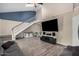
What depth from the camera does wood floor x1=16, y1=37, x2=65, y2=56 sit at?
1064mm

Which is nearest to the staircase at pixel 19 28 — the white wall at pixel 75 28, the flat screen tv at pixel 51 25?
the flat screen tv at pixel 51 25

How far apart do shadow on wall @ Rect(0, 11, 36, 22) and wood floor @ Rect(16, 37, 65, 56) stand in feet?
0.81

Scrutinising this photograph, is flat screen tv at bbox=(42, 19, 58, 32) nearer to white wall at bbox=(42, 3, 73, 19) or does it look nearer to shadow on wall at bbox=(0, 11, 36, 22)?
white wall at bbox=(42, 3, 73, 19)

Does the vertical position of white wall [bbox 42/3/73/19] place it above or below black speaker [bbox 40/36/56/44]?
above

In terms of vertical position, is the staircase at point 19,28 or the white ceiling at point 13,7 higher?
the white ceiling at point 13,7

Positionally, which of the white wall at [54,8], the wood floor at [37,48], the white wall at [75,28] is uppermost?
the white wall at [54,8]

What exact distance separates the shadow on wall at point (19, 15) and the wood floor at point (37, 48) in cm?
25

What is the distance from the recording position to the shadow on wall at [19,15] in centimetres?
104

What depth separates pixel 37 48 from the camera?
1070 mm

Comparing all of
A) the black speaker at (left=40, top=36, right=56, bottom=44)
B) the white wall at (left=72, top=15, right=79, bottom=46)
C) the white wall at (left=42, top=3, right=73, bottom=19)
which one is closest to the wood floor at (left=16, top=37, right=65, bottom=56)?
the black speaker at (left=40, top=36, right=56, bottom=44)

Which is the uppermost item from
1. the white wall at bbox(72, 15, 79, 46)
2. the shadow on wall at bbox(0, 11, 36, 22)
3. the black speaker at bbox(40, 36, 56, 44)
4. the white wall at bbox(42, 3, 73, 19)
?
the white wall at bbox(42, 3, 73, 19)

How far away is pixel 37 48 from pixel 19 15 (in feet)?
1.43

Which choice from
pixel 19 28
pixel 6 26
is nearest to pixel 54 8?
pixel 19 28

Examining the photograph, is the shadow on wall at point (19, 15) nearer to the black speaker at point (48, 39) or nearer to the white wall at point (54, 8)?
the white wall at point (54, 8)
